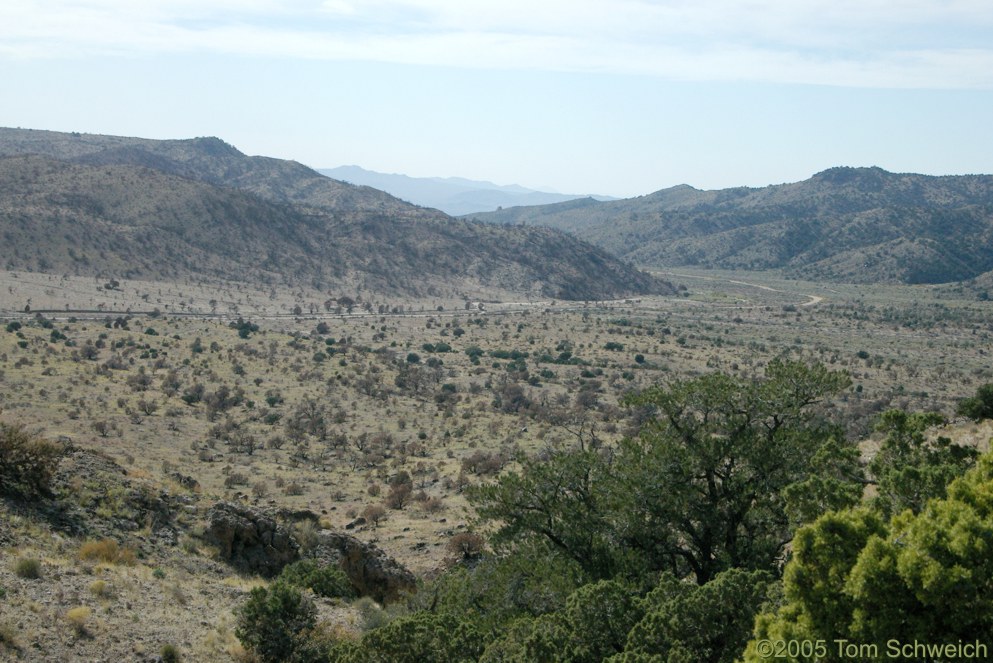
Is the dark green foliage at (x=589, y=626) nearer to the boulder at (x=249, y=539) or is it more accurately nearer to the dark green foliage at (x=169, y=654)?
the dark green foliage at (x=169, y=654)

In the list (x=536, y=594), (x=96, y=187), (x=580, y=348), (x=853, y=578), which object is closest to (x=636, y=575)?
(x=536, y=594)

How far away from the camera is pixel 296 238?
113188mm

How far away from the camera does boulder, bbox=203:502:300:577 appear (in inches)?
680

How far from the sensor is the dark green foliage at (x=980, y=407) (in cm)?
2430

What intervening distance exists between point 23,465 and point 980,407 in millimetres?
24815

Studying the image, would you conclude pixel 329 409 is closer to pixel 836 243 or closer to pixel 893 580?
pixel 893 580

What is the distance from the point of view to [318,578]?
53.5 feet

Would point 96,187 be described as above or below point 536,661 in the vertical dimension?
above

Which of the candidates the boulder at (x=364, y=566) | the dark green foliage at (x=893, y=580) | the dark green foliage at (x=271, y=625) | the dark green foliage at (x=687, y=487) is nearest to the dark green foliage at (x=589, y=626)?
the dark green foliage at (x=893, y=580)

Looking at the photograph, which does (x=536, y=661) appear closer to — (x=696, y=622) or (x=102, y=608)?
(x=696, y=622)

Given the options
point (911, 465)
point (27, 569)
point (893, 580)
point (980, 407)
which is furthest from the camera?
point (980, 407)

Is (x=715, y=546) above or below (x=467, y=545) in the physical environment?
above

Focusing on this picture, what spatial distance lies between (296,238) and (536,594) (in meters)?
104

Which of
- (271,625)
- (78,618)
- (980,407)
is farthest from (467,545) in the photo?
(980,407)
